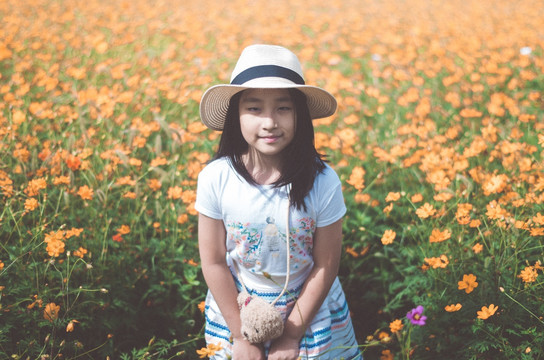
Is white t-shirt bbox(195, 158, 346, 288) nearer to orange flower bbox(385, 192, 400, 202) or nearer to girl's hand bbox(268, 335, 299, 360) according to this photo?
girl's hand bbox(268, 335, 299, 360)

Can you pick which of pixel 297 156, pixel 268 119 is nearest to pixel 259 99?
pixel 268 119

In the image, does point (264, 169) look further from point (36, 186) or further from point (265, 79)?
point (36, 186)

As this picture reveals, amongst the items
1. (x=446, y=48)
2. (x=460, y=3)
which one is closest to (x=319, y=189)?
(x=446, y=48)

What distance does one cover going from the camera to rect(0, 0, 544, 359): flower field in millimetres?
1638

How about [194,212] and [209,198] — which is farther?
[194,212]

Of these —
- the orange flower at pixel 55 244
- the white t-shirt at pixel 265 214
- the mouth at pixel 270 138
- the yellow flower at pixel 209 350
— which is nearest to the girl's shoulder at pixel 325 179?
the white t-shirt at pixel 265 214

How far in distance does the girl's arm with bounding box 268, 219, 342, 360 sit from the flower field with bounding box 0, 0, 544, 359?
25 cm

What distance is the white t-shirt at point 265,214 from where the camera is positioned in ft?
4.93

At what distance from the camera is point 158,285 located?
6.42 feet

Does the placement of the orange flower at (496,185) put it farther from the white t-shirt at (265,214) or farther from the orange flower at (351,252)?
the white t-shirt at (265,214)

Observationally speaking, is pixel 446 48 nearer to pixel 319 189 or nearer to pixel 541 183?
pixel 541 183

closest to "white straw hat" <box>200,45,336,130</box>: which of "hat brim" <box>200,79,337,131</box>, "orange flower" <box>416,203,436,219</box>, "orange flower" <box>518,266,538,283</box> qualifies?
"hat brim" <box>200,79,337,131</box>

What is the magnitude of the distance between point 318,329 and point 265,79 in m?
0.86

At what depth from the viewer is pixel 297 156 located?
1.51m
